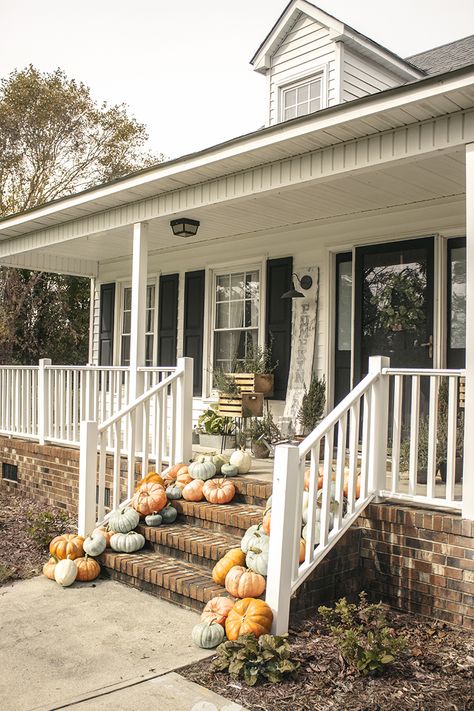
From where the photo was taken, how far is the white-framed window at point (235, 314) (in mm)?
8211

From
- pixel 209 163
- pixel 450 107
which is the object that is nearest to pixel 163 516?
pixel 209 163

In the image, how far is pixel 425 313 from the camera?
21.5ft

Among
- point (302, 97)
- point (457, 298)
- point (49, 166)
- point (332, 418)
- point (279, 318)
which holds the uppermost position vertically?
point (49, 166)

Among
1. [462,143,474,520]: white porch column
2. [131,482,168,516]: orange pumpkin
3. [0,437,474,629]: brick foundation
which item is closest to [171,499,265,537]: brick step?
[0,437,474,629]: brick foundation

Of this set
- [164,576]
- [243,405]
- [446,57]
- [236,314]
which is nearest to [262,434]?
[243,405]

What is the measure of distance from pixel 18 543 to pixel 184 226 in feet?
11.6

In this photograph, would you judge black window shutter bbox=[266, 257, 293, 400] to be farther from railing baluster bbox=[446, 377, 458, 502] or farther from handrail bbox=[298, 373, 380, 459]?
railing baluster bbox=[446, 377, 458, 502]

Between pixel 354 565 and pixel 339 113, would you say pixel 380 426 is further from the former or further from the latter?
pixel 339 113

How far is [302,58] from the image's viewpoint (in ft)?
29.5

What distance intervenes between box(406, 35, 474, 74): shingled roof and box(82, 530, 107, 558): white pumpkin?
7.23m

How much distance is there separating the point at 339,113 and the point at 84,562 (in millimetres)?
3646

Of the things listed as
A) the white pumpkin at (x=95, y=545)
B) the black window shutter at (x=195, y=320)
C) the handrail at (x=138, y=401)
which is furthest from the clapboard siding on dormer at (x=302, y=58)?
the white pumpkin at (x=95, y=545)

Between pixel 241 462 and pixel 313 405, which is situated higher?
pixel 313 405

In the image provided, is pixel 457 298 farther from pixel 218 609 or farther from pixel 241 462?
pixel 218 609
